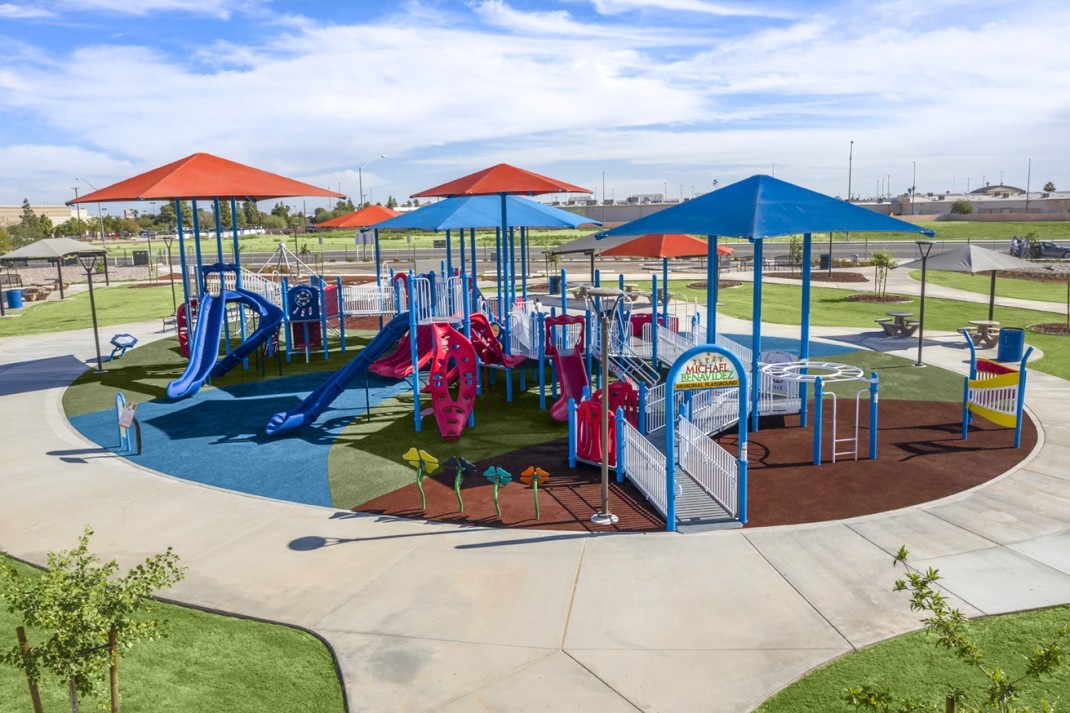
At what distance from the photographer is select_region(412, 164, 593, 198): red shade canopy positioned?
20.2 m

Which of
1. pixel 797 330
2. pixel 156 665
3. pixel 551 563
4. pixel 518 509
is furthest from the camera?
pixel 797 330

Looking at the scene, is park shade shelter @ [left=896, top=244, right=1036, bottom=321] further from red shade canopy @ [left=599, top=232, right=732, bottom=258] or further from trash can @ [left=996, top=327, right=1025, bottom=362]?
red shade canopy @ [left=599, top=232, right=732, bottom=258]

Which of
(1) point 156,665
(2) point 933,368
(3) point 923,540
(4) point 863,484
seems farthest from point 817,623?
(2) point 933,368

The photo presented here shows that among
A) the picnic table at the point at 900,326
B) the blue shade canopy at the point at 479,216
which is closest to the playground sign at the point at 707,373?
the blue shade canopy at the point at 479,216

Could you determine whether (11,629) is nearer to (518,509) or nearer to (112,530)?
(112,530)

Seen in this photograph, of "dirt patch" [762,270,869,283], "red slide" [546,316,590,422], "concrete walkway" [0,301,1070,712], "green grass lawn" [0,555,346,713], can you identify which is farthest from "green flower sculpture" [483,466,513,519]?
"dirt patch" [762,270,869,283]

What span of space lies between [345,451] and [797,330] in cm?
1954

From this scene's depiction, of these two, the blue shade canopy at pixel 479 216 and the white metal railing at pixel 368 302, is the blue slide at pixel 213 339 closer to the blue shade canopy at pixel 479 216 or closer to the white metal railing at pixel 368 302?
the white metal railing at pixel 368 302

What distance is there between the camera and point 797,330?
97.5 ft

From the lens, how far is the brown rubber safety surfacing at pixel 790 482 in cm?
1247

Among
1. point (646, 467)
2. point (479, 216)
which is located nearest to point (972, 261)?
point (479, 216)

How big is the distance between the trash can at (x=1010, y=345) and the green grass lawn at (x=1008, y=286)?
1553cm

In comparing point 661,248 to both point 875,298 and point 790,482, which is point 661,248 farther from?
point 875,298

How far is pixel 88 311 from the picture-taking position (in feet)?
129
